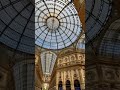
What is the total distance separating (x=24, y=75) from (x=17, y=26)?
13.0 feet

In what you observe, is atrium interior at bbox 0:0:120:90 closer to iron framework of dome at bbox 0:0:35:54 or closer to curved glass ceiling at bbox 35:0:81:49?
iron framework of dome at bbox 0:0:35:54

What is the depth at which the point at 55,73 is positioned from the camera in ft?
125

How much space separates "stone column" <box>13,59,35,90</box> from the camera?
49.8ft

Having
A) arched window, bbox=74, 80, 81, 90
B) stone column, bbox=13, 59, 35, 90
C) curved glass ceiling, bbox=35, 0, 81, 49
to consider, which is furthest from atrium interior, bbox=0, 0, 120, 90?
arched window, bbox=74, 80, 81, 90

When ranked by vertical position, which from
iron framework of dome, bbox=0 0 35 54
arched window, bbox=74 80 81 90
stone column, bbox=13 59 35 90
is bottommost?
arched window, bbox=74 80 81 90

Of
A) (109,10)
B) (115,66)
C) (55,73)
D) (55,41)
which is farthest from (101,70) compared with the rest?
(55,73)

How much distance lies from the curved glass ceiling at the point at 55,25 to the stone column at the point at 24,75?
46.4 ft

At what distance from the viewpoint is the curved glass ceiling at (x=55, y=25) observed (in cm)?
3061

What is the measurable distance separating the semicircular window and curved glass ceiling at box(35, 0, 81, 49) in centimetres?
1228

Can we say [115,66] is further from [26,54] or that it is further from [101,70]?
[26,54]

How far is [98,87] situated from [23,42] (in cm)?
615

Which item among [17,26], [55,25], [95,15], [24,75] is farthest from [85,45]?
[55,25]

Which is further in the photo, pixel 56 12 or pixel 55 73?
pixel 55 73

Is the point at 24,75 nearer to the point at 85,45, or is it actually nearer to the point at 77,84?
the point at 85,45
